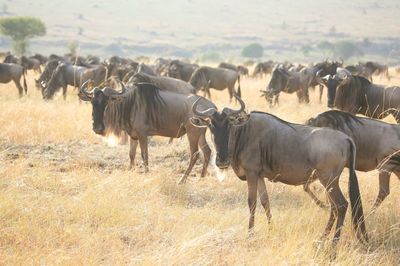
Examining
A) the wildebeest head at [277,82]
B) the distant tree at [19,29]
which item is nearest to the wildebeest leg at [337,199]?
the wildebeest head at [277,82]

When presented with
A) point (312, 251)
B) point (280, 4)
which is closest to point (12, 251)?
point (312, 251)

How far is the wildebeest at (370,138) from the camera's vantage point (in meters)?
5.21

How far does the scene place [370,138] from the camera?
17.3ft

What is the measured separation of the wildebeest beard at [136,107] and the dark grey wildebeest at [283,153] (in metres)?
2.24

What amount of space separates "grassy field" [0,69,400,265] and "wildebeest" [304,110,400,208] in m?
0.49

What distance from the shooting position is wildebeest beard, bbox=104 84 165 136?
7.10 metres

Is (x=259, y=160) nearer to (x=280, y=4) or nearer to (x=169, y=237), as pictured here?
(x=169, y=237)

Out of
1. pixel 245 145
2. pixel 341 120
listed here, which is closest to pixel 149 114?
pixel 245 145

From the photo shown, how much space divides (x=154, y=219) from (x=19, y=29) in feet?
160

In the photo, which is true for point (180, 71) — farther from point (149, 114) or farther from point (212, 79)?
point (149, 114)

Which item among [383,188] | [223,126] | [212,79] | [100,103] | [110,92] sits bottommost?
[212,79]

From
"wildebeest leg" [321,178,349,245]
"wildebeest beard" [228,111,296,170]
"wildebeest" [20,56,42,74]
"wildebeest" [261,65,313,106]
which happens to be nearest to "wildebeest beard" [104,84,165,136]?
"wildebeest beard" [228,111,296,170]

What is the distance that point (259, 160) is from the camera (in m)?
4.86

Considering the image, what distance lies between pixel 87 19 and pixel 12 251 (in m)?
101
